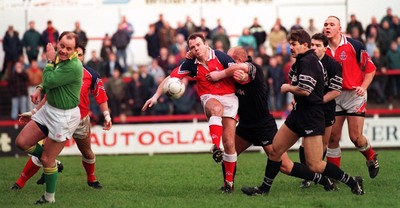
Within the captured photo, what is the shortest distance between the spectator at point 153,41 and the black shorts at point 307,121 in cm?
1345

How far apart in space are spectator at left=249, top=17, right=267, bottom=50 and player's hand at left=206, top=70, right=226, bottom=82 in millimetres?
12066

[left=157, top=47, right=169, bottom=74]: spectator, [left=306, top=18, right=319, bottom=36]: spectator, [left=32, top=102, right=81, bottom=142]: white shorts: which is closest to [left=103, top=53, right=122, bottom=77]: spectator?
[left=157, top=47, right=169, bottom=74]: spectator

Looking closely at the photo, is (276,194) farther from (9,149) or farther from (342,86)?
(9,149)

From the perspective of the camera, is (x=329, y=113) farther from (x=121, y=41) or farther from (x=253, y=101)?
(x=121, y=41)

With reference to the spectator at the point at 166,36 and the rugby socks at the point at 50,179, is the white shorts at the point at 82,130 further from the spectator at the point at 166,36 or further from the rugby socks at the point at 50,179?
the spectator at the point at 166,36

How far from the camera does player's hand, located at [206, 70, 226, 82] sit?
467 inches

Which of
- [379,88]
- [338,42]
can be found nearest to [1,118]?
[379,88]

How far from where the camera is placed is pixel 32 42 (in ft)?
78.8

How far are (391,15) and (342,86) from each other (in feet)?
38.9

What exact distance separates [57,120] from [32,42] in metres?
13.5

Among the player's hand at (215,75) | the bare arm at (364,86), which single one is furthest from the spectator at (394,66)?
Answer: the player's hand at (215,75)

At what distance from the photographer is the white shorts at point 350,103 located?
1316cm

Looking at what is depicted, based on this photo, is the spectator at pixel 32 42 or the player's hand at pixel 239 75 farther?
the spectator at pixel 32 42

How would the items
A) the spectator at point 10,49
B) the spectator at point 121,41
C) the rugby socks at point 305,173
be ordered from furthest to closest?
1. the spectator at point 121,41
2. the spectator at point 10,49
3. the rugby socks at point 305,173
